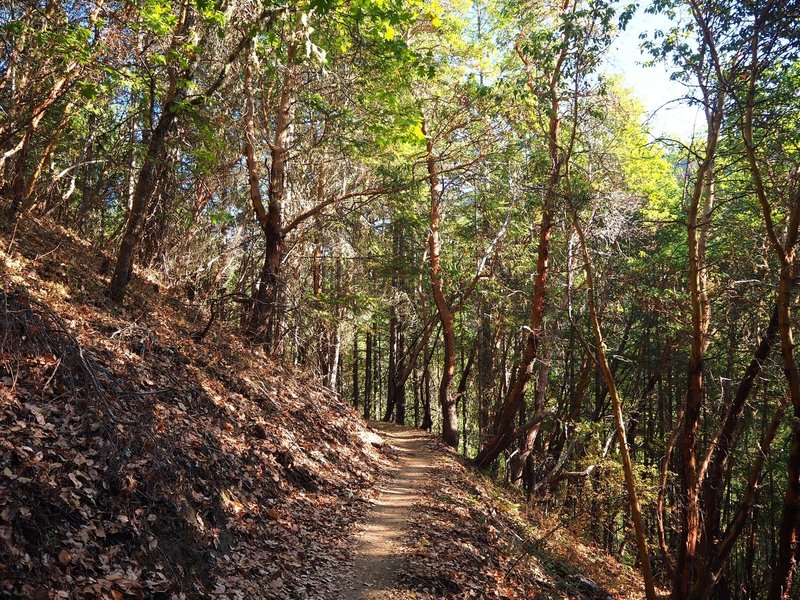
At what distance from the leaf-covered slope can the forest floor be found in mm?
22

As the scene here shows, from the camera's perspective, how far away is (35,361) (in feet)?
17.8

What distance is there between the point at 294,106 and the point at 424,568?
35.9 ft

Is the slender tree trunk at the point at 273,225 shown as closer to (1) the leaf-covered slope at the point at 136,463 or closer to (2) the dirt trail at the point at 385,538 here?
(1) the leaf-covered slope at the point at 136,463

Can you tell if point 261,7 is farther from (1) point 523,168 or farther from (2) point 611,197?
(1) point 523,168

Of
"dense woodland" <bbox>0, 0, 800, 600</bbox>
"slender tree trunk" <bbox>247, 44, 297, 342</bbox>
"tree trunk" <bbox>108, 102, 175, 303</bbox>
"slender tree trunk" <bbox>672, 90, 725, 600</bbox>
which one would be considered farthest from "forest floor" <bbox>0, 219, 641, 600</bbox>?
"slender tree trunk" <bbox>672, 90, 725, 600</bbox>

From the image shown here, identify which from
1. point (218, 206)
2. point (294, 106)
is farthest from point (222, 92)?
point (218, 206)

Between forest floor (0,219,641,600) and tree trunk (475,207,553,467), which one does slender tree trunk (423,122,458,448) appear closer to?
tree trunk (475,207,553,467)

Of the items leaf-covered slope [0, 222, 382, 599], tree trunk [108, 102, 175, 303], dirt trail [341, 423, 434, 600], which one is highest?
tree trunk [108, 102, 175, 303]

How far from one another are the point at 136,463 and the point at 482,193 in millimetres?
12541

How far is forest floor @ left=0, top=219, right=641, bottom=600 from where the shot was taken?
4305 millimetres

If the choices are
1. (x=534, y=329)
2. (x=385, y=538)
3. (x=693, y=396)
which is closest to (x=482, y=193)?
(x=534, y=329)

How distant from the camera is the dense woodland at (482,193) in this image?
7.30 metres

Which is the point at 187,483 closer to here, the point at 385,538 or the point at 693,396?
the point at 385,538

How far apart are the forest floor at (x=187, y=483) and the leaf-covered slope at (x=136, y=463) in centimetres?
2
